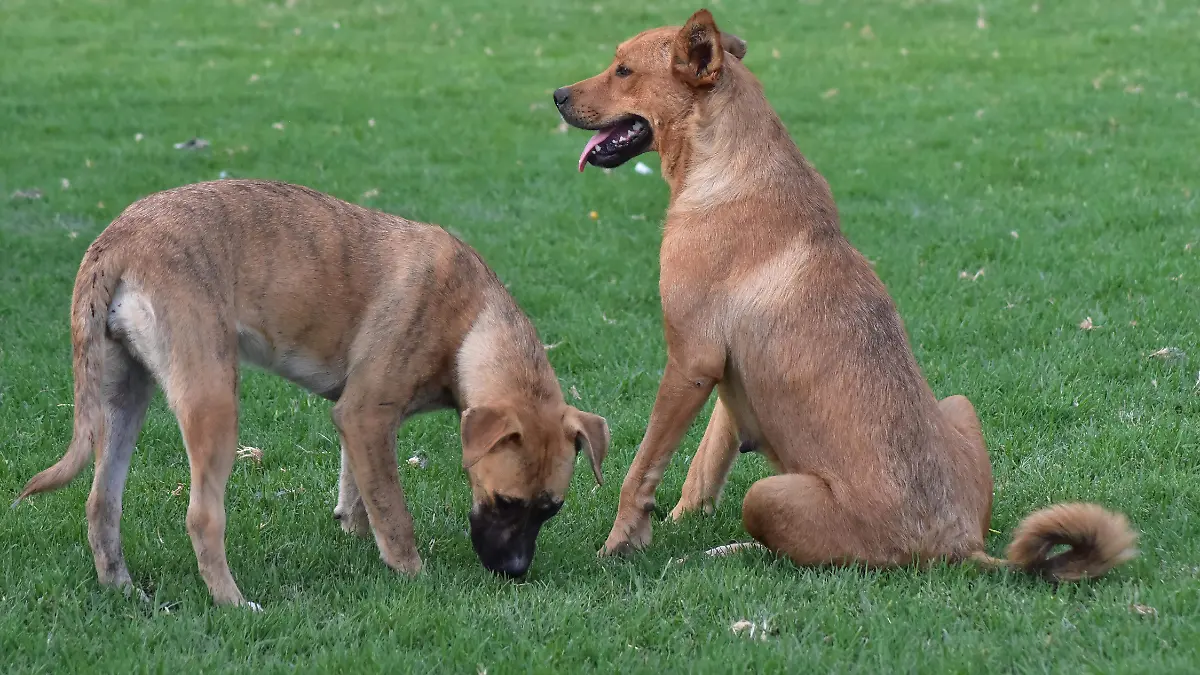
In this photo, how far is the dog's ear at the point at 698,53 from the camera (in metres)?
6.00

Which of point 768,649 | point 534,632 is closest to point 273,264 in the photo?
point 534,632

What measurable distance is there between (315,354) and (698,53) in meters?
2.16

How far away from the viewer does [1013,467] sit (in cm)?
679

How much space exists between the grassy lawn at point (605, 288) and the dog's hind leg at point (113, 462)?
163mm

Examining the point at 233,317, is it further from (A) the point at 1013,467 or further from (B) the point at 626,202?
(B) the point at 626,202

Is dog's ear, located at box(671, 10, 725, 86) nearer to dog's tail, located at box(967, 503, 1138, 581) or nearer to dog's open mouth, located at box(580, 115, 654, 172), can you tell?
dog's open mouth, located at box(580, 115, 654, 172)

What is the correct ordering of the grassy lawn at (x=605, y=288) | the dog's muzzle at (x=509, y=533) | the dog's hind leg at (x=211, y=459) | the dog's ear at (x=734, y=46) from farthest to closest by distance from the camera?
1. the dog's ear at (x=734, y=46)
2. the dog's muzzle at (x=509, y=533)
3. the dog's hind leg at (x=211, y=459)
4. the grassy lawn at (x=605, y=288)

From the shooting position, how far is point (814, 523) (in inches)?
211

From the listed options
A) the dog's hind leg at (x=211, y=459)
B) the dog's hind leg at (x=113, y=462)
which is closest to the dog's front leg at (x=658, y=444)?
the dog's hind leg at (x=211, y=459)

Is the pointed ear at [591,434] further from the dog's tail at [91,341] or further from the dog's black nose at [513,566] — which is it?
the dog's tail at [91,341]

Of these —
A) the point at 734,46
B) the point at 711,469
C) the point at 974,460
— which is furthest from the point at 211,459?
the point at 734,46

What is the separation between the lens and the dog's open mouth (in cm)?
637

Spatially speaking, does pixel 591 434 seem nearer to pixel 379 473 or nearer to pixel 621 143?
pixel 379 473

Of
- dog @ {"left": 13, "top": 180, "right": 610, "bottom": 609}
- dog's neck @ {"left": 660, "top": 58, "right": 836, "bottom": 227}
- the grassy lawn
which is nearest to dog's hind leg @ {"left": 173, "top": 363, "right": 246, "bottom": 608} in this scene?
dog @ {"left": 13, "top": 180, "right": 610, "bottom": 609}
